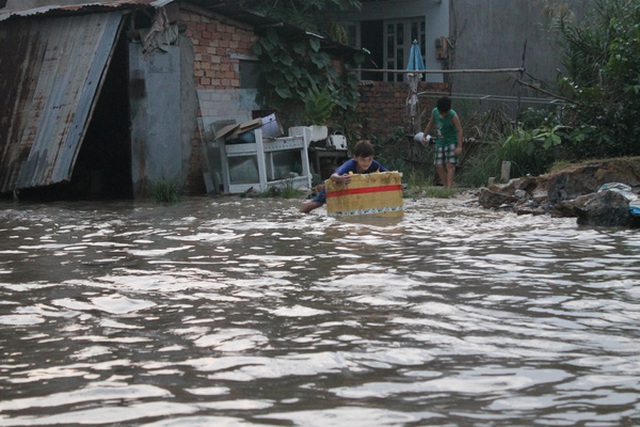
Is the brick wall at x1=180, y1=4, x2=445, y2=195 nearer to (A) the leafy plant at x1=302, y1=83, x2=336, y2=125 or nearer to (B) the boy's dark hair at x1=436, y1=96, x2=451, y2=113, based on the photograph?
(A) the leafy plant at x1=302, y1=83, x2=336, y2=125

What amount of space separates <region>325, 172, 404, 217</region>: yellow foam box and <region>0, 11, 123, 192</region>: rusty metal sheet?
485 centimetres

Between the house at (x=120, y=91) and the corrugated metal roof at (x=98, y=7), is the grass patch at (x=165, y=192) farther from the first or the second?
the corrugated metal roof at (x=98, y=7)

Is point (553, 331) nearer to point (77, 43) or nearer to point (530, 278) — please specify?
point (530, 278)

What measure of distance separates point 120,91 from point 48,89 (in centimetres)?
199

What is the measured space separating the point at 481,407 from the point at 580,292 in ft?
7.85

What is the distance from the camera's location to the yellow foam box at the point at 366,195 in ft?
32.4

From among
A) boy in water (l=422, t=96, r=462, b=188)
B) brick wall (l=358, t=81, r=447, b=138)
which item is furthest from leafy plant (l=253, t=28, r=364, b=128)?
boy in water (l=422, t=96, r=462, b=188)

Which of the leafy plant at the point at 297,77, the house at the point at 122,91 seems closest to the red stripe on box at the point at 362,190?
the house at the point at 122,91

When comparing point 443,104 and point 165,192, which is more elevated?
point 443,104

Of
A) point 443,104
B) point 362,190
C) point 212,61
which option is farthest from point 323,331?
point 212,61

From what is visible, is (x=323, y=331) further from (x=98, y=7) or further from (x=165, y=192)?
(x=98, y=7)

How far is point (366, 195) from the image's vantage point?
9.94 m

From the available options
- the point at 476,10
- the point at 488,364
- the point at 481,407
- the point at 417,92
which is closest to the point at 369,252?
the point at 488,364

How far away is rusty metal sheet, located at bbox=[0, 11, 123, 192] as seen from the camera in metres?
13.3
